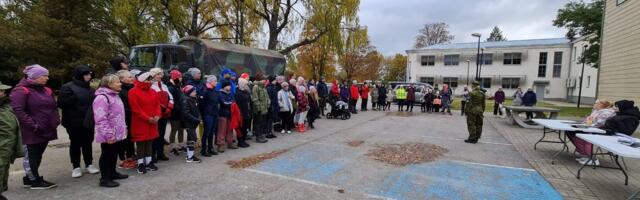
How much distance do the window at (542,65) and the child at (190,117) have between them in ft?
156

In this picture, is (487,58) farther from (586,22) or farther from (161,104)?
(161,104)

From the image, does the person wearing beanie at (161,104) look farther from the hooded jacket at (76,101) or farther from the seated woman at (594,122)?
the seated woman at (594,122)

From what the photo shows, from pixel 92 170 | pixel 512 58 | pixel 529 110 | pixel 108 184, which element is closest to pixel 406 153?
pixel 108 184

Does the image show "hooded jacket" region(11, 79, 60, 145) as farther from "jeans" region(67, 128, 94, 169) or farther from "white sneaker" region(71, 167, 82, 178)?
"white sneaker" region(71, 167, 82, 178)

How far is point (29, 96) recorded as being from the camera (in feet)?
13.6

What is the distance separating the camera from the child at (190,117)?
19.3 feet

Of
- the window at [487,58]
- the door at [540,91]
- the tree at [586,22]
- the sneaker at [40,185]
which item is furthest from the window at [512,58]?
the sneaker at [40,185]

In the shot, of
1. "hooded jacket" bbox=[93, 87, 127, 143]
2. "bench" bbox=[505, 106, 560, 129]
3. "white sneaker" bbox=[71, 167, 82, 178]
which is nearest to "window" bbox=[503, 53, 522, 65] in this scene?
→ "bench" bbox=[505, 106, 560, 129]

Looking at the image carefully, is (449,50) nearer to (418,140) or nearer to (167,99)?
(418,140)

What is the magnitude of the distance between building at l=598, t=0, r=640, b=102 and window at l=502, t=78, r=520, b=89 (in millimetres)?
31909

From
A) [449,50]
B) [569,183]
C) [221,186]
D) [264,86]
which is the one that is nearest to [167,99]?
[221,186]

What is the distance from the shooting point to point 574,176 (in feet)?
18.9

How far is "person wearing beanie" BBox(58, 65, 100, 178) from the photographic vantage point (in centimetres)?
456

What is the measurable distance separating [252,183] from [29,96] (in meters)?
2.94
